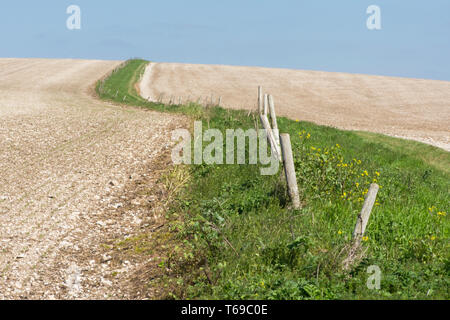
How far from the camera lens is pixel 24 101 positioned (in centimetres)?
2441

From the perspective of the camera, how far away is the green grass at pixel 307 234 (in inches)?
239

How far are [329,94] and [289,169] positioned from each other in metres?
34.3

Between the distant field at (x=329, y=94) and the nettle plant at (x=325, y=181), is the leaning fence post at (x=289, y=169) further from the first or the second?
the distant field at (x=329, y=94)

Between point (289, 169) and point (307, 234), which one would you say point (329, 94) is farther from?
point (307, 234)

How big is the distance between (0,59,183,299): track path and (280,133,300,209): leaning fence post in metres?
3.45

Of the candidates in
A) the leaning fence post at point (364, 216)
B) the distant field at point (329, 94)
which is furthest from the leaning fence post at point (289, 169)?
the distant field at point (329, 94)

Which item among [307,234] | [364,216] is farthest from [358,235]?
[307,234]

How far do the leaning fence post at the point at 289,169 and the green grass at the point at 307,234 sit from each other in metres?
0.24

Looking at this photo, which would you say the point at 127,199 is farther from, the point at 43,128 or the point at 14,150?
the point at 43,128

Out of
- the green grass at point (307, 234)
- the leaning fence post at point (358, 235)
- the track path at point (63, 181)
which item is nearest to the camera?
the green grass at point (307, 234)

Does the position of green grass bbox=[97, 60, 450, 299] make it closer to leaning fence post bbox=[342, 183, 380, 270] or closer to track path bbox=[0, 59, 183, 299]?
A: leaning fence post bbox=[342, 183, 380, 270]

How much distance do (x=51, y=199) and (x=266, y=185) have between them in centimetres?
496

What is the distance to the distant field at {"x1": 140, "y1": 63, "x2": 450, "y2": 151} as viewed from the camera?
29.7m
